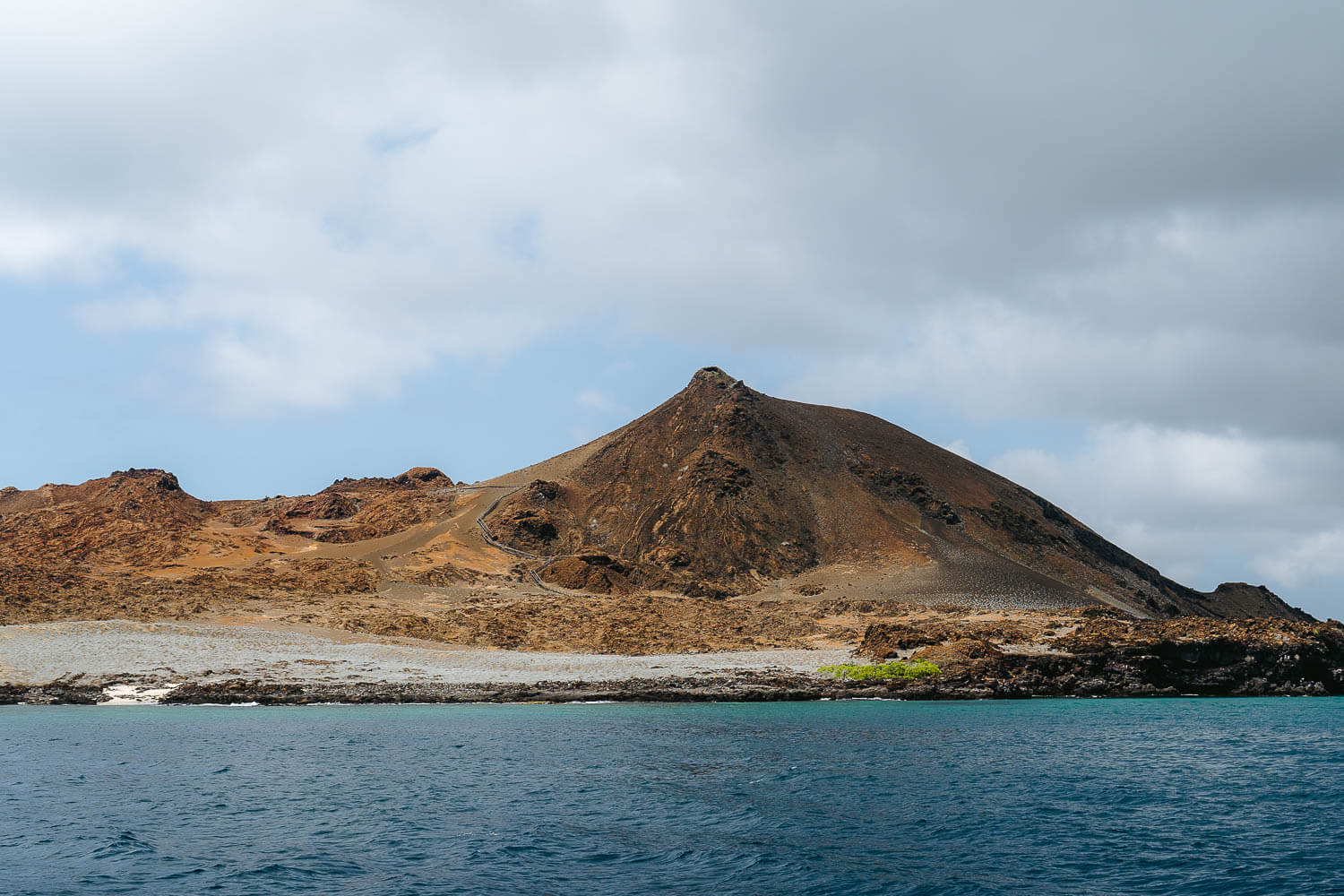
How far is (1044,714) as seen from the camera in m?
46.7

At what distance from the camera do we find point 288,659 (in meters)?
62.8

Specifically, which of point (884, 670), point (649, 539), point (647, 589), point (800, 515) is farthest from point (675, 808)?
point (800, 515)

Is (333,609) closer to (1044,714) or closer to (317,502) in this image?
(1044,714)

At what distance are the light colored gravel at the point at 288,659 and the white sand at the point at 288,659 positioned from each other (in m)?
0.06

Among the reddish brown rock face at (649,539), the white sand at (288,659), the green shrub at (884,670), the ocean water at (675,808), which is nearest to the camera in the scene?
the ocean water at (675,808)

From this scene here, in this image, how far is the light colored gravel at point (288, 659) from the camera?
58.2 m

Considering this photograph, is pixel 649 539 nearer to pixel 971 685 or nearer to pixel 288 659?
pixel 288 659

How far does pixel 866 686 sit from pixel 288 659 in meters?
40.0

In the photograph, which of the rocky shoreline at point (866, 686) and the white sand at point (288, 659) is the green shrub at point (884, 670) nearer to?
the rocky shoreline at point (866, 686)

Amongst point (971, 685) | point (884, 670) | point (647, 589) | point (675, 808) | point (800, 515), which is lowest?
point (971, 685)

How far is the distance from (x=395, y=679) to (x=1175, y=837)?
48215 millimetres

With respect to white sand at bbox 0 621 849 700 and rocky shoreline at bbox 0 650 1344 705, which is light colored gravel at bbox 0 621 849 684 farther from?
rocky shoreline at bbox 0 650 1344 705

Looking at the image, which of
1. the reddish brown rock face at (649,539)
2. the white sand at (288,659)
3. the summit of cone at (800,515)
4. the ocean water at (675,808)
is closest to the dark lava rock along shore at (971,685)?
the white sand at (288,659)

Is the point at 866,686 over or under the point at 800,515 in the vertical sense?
under
